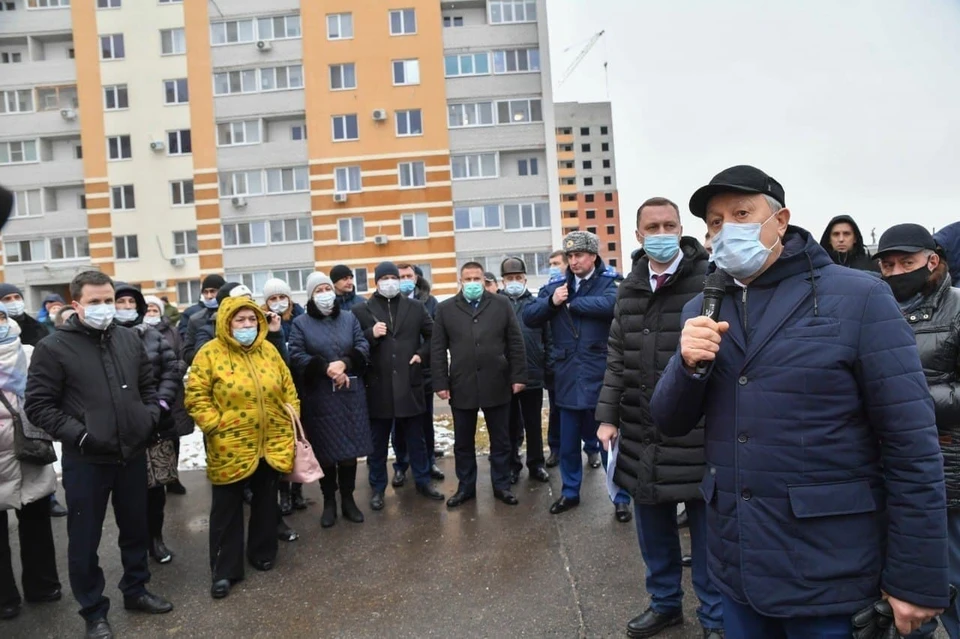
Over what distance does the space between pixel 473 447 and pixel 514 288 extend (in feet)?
6.90

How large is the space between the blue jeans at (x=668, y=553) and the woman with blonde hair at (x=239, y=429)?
2731 mm

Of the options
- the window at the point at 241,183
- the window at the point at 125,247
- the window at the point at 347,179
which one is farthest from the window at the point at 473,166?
the window at the point at 125,247

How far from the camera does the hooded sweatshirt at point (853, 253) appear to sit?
17.1ft

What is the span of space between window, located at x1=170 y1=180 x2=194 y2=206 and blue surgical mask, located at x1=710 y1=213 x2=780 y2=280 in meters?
35.5

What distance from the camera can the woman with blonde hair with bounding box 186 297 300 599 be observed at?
14.3 feet

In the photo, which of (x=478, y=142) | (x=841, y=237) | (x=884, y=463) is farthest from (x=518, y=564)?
(x=478, y=142)

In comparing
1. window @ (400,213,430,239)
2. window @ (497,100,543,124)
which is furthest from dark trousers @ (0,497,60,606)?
window @ (497,100,543,124)

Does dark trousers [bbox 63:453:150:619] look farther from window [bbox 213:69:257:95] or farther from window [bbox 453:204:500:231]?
window [bbox 213:69:257:95]

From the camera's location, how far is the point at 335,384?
546 cm

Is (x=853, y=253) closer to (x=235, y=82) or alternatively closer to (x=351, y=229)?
(x=351, y=229)

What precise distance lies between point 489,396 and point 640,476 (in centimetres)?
250

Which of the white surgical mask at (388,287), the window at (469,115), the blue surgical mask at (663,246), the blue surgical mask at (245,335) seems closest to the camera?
the blue surgical mask at (663,246)

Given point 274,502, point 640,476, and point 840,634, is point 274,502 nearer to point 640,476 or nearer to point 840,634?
point 640,476

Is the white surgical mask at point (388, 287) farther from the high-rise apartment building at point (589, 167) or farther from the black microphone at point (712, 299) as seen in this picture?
the high-rise apartment building at point (589, 167)
